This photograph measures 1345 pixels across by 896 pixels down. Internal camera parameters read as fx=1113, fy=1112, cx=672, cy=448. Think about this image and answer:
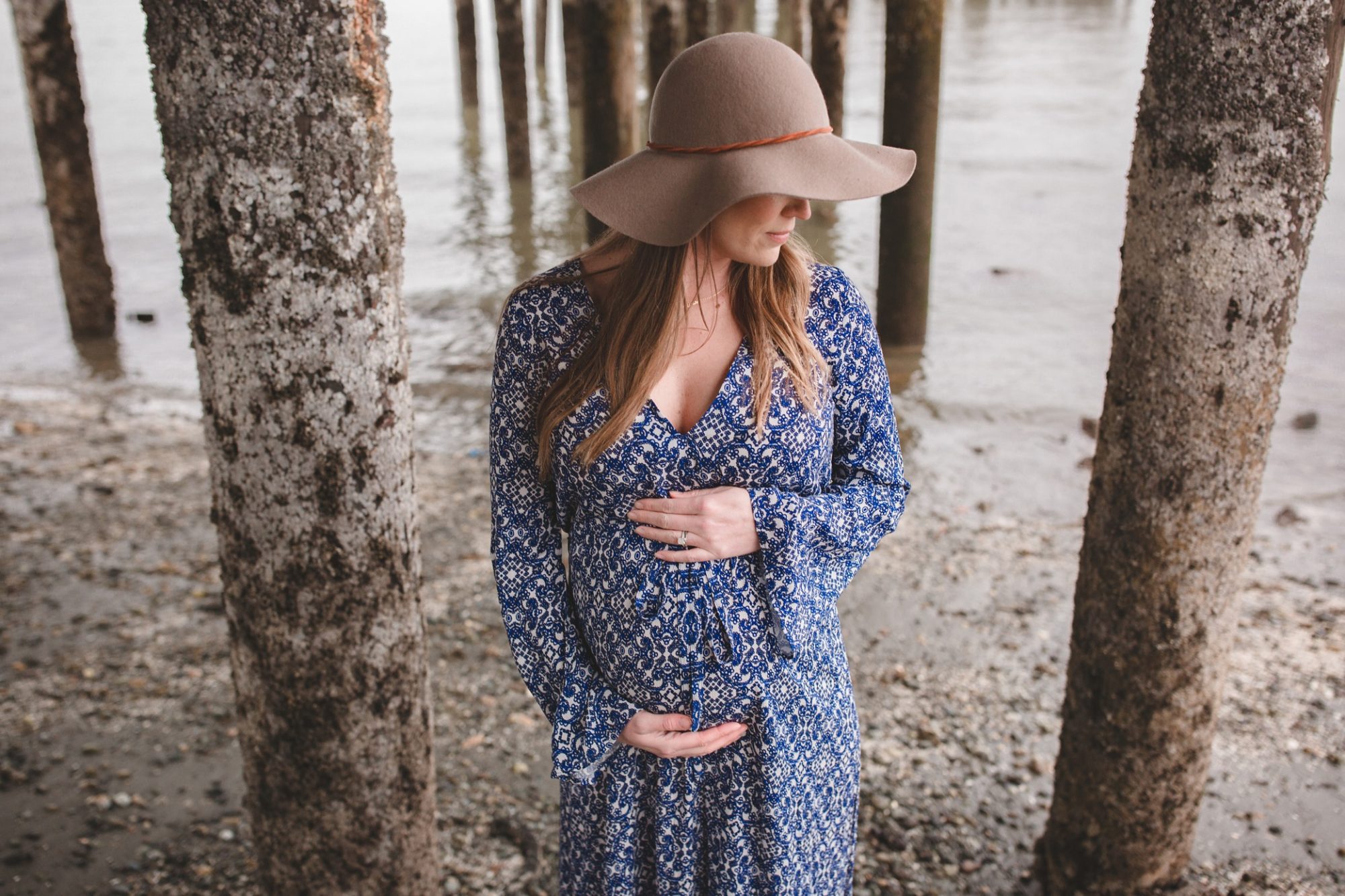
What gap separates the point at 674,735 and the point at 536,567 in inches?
15.0

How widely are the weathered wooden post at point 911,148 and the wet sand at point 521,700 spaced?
6.75 feet

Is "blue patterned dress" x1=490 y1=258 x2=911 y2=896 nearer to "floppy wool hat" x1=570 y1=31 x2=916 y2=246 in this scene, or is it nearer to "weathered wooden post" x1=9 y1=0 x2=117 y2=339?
"floppy wool hat" x1=570 y1=31 x2=916 y2=246

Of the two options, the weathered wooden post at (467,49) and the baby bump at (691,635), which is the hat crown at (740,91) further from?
the weathered wooden post at (467,49)

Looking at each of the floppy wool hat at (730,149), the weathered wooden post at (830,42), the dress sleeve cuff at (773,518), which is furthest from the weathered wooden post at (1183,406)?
the weathered wooden post at (830,42)

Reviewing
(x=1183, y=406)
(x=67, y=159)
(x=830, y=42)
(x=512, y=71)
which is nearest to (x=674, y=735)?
(x=1183, y=406)

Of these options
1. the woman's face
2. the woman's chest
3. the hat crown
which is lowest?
the woman's chest

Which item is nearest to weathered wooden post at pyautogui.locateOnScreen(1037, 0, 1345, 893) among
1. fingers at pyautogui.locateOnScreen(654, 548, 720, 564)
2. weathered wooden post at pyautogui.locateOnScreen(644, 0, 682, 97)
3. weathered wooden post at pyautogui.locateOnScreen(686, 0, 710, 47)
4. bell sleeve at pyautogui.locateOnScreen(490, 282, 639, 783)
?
fingers at pyautogui.locateOnScreen(654, 548, 720, 564)

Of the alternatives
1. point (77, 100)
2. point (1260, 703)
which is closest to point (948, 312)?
point (1260, 703)

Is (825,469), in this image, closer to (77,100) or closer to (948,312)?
(77,100)

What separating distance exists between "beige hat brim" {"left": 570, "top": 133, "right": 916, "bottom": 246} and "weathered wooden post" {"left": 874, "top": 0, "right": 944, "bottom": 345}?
4227 millimetres

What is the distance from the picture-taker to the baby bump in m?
1.88

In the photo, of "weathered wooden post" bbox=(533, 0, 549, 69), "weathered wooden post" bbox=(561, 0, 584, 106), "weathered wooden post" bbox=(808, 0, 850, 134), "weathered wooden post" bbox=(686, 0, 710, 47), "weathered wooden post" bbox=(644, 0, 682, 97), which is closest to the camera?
"weathered wooden post" bbox=(808, 0, 850, 134)

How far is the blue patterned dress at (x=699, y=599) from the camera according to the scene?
1881 mm

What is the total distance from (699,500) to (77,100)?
7160 millimetres
